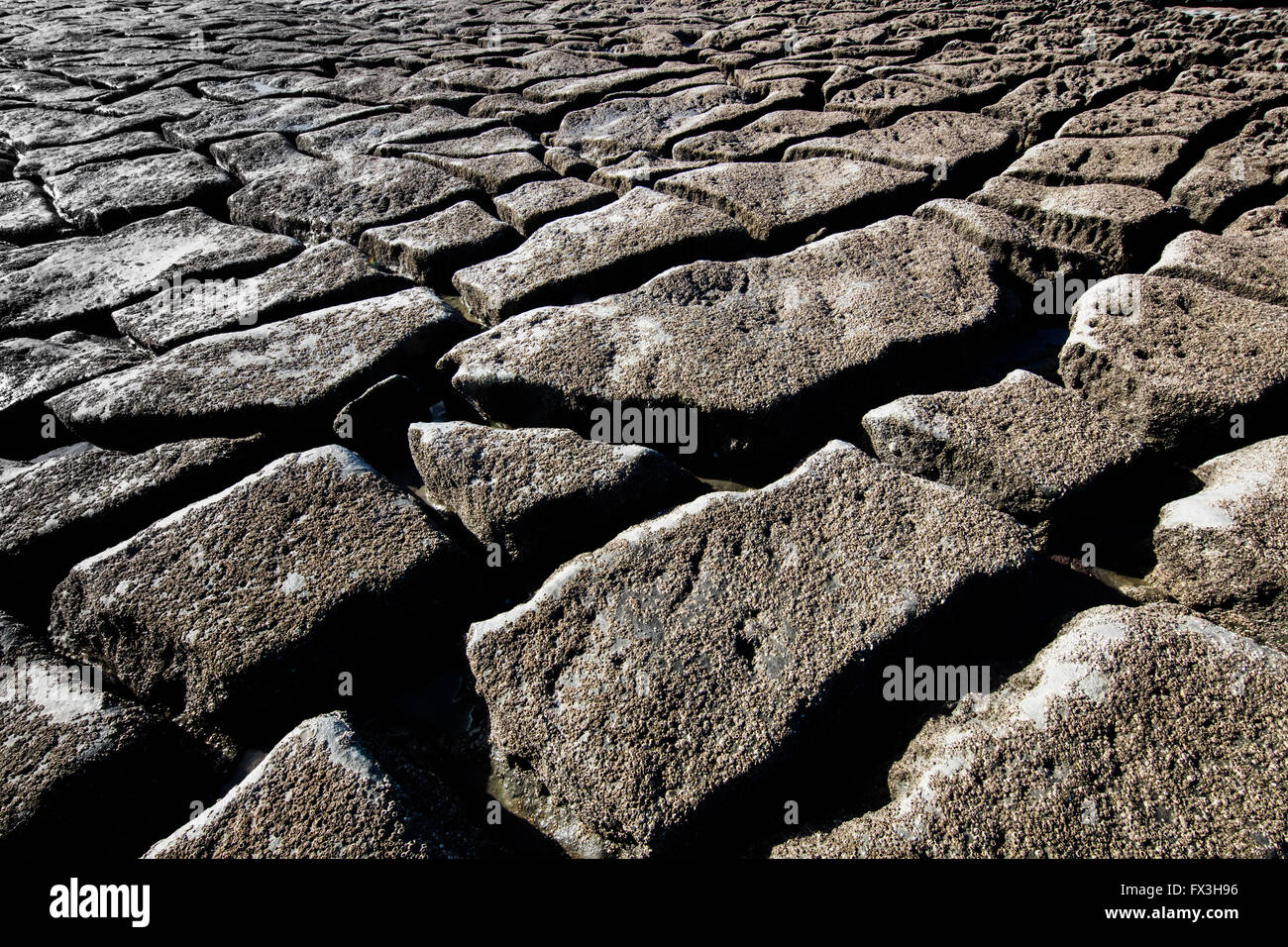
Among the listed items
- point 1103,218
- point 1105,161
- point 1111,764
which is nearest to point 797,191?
point 1103,218

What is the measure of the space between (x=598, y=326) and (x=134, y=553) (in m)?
0.95

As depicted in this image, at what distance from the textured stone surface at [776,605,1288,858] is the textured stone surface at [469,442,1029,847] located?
0.15 metres

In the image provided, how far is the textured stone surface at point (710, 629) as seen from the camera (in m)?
0.96

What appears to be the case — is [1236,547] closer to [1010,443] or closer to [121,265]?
[1010,443]

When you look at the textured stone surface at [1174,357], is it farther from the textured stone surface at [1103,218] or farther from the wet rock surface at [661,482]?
the textured stone surface at [1103,218]

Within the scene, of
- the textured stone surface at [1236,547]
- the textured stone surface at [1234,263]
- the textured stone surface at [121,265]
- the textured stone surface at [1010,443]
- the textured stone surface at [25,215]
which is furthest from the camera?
the textured stone surface at [25,215]

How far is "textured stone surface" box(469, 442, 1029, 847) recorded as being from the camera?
959 mm

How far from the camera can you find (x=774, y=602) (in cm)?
110

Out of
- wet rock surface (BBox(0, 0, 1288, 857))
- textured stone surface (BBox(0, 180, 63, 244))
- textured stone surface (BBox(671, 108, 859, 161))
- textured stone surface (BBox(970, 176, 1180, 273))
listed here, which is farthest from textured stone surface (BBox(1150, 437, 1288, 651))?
textured stone surface (BBox(0, 180, 63, 244))

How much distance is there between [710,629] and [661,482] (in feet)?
1.13

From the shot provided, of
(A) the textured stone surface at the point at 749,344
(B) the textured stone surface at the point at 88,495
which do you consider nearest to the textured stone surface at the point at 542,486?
(A) the textured stone surface at the point at 749,344

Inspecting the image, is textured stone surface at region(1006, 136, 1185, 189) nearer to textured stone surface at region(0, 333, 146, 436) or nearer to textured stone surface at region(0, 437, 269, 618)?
textured stone surface at region(0, 437, 269, 618)

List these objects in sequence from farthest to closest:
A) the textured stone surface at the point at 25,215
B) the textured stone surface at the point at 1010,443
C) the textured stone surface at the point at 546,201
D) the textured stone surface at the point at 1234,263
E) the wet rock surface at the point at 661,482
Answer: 1. the textured stone surface at the point at 25,215
2. the textured stone surface at the point at 546,201
3. the textured stone surface at the point at 1234,263
4. the textured stone surface at the point at 1010,443
5. the wet rock surface at the point at 661,482

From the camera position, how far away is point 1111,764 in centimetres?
89
